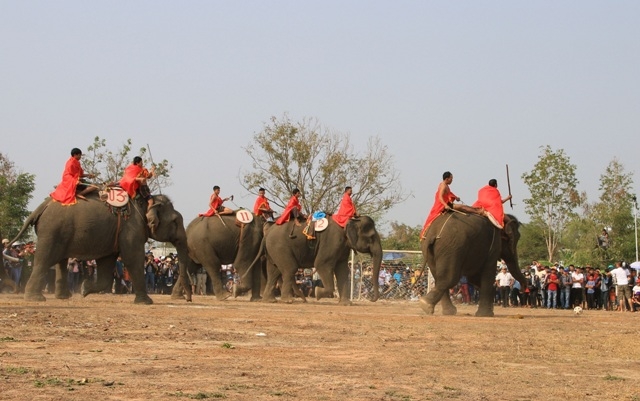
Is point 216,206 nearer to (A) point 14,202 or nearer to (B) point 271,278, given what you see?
(B) point 271,278

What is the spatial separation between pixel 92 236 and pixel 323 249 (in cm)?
784

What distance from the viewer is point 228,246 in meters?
29.4

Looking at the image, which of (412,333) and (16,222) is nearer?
(412,333)

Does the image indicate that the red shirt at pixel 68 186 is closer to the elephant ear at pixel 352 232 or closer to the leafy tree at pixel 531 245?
the elephant ear at pixel 352 232

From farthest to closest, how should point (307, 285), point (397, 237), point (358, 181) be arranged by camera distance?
point (397, 237)
point (358, 181)
point (307, 285)

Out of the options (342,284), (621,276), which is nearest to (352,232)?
(342,284)

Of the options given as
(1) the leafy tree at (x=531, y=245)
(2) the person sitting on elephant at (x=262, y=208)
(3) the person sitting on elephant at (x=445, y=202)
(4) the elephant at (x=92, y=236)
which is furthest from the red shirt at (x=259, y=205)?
(1) the leafy tree at (x=531, y=245)

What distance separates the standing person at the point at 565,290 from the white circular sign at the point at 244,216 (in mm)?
12120

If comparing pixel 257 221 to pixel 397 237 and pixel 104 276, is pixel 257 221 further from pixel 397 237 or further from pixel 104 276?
pixel 397 237

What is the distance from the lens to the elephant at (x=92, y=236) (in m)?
21.5

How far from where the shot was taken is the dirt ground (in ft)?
30.4

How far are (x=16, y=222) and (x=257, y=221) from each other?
21.7 meters

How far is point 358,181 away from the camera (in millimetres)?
53688

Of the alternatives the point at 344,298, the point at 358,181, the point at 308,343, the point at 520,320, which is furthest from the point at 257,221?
the point at 358,181
